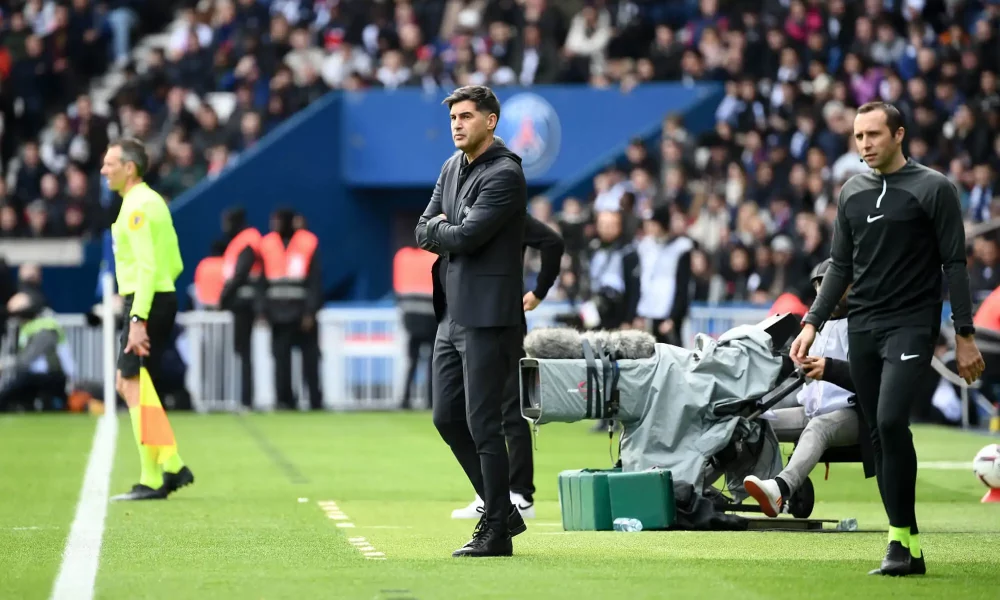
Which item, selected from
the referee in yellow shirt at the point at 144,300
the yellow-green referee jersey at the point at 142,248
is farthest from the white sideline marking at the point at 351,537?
the yellow-green referee jersey at the point at 142,248

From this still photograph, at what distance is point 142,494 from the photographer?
1159cm

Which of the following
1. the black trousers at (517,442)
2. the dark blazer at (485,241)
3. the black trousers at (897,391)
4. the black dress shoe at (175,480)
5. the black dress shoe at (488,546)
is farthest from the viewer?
the black dress shoe at (175,480)

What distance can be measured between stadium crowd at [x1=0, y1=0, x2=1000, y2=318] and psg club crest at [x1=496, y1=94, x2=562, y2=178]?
61 centimetres

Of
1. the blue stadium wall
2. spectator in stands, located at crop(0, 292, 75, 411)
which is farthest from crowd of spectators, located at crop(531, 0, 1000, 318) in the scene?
spectator in stands, located at crop(0, 292, 75, 411)

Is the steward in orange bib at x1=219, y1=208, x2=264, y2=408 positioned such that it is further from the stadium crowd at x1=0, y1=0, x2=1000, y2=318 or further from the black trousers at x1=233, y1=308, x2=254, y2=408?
the stadium crowd at x1=0, y1=0, x2=1000, y2=318

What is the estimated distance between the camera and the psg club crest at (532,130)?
1086 inches

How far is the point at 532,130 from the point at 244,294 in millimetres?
7890

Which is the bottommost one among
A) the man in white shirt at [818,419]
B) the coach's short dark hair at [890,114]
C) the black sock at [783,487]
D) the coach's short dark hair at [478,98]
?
the black sock at [783,487]

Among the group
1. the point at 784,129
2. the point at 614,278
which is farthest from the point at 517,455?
the point at 784,129

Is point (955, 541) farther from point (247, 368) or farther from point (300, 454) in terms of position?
point (247, 368)

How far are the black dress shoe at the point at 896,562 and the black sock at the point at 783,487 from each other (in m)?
1.89

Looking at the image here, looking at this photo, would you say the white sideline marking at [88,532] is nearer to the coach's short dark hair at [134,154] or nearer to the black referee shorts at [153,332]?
the black referee shorts at [153,332]

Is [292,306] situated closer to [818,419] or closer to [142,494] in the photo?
[142,494]

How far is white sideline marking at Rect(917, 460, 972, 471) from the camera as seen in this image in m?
14.2
